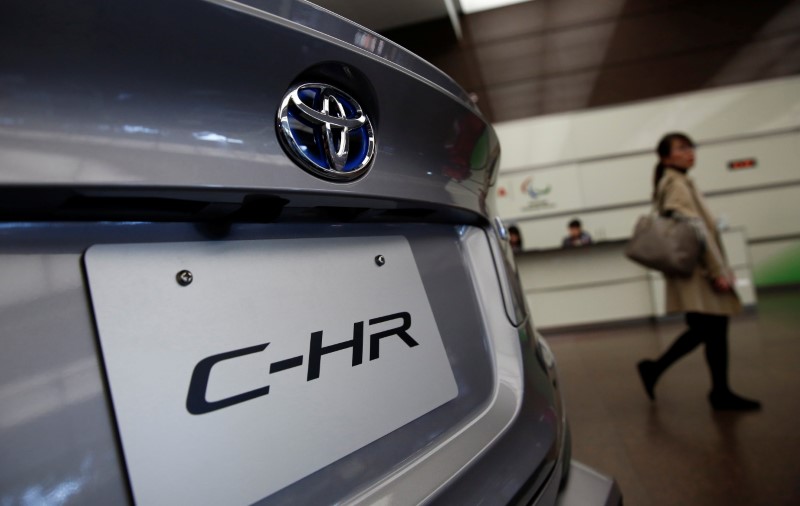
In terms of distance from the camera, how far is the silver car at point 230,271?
1.11ft

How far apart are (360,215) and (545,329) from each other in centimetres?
579

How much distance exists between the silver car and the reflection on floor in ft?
4.62

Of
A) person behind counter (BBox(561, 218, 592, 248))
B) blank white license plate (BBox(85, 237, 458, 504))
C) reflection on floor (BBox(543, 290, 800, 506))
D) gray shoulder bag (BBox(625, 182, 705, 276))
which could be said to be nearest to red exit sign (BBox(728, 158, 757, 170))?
person behind counter (BBox(561, 218, 592, 248))

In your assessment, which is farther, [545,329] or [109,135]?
[545,329]

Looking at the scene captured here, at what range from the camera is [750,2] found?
5.55 m

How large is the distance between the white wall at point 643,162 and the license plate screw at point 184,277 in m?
7.60

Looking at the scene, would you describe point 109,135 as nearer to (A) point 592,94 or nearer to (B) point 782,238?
(A) point 592,94

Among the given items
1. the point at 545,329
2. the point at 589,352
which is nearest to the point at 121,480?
the point at 589,352

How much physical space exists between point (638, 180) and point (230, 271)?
8.04 meters

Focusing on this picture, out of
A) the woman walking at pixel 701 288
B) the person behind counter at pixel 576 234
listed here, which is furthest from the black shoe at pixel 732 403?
the person behind counter at pixel 576 234

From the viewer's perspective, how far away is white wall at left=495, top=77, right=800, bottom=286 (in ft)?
24.5

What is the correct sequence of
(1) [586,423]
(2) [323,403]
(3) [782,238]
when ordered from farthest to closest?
(3) [782,238]
(1) [586,423]
(2) [323,403]

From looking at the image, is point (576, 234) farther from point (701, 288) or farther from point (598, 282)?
point (701, 288)

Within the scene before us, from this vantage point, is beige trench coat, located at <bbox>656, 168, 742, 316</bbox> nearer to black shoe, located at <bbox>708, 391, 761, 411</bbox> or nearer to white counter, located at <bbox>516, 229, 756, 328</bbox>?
black shoe, located at <bbox>708, 391, 761, 411</bbox>
